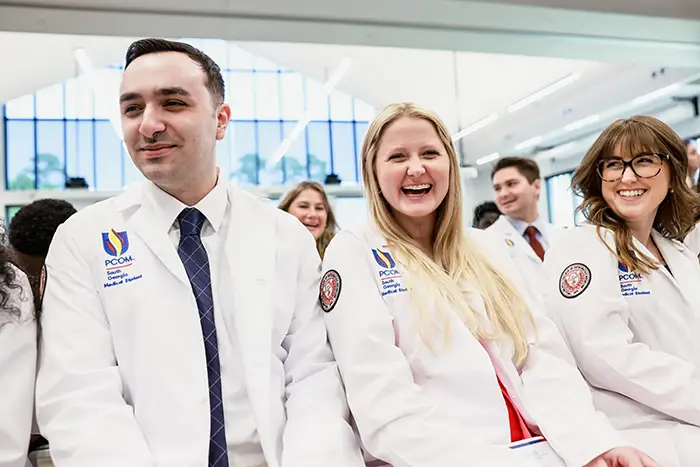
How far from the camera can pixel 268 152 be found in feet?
54.4

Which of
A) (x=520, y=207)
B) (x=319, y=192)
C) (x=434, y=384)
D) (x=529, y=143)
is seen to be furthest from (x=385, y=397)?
(x=529, y=143)

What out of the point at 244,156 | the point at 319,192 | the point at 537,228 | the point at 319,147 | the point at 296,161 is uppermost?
the point at 319,147

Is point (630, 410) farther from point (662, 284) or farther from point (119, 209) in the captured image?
point (119, 209)

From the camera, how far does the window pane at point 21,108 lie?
15305 millimetres

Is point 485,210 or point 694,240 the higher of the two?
point 485,210

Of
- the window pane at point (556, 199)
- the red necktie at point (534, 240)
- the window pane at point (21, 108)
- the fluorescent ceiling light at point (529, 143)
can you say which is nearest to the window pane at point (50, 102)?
the window pane at point (21, 108)

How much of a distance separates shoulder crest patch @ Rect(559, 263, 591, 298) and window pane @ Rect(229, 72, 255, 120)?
1521 cm

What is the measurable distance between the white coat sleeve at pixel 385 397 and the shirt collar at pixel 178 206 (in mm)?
400

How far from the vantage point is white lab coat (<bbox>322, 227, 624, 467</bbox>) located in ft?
4.84

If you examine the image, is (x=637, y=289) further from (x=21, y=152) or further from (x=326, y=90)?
(x=21, y=152)

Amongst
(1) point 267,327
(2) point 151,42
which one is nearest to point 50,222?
(2) point 151,42

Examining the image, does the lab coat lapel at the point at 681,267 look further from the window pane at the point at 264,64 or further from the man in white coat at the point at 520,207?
the window pane at the point at 264,64

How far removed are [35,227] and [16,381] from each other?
1.12m

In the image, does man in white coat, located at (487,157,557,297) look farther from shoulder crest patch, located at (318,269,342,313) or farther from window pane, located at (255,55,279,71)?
window pane, located at (255,55,279,71)
